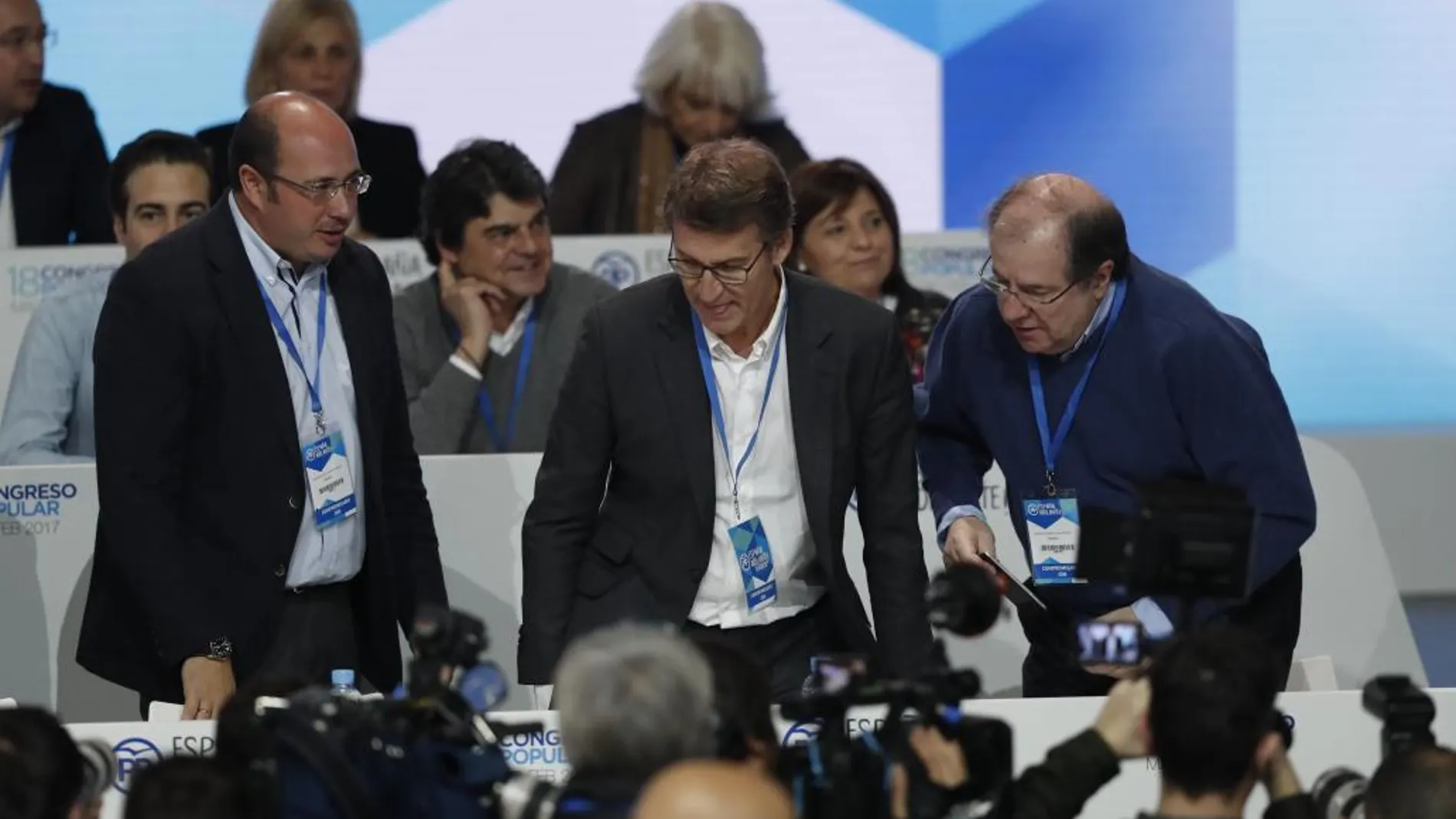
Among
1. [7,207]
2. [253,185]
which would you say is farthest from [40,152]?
[253,185]

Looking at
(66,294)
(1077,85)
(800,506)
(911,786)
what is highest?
(1077,85)

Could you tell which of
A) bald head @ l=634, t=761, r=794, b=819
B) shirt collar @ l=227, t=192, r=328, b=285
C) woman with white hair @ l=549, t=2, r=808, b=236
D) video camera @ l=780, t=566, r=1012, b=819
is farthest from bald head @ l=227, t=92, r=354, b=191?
woman with white hair @ l=549, t=2, r=808, b=236

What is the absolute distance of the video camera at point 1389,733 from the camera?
11.7 feet

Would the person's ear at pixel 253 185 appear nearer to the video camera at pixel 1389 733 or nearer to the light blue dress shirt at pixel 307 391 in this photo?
the light blue dress shirt at pixel 307 391

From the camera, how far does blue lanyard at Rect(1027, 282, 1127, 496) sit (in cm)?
487

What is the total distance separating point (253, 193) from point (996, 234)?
58.8 inches

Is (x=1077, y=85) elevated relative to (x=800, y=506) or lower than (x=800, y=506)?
elevated

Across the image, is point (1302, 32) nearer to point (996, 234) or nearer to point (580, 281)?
point (580, 281)

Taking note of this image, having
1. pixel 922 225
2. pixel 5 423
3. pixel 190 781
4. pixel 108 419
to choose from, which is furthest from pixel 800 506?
pixel 922 225

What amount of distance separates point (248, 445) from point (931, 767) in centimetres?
185

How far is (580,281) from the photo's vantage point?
668 centimetres

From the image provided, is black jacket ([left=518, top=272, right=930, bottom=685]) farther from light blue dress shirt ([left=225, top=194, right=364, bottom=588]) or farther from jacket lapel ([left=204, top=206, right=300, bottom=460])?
jacket lapel ([left=204, top=206, right=300, bottom=460])

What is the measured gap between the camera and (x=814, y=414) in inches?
186

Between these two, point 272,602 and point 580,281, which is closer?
point 272,602
